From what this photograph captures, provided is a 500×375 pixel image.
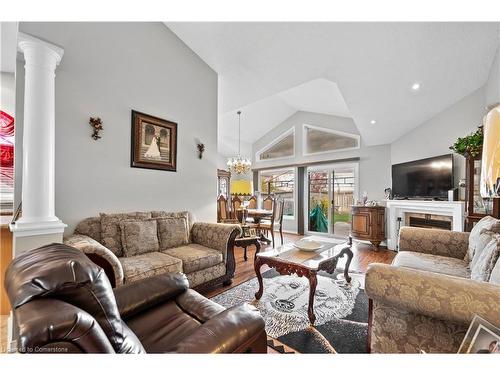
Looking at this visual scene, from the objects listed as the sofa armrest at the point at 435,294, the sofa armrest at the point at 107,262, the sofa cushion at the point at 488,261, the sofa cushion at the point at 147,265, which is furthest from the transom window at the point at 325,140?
the sofa armrest at the point at 107,262

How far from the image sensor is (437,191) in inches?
144

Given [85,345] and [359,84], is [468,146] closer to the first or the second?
[359,84]

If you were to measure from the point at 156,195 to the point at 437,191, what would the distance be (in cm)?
437

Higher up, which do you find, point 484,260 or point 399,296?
point 484,260

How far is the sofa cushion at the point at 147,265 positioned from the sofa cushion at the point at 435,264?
2124 mm

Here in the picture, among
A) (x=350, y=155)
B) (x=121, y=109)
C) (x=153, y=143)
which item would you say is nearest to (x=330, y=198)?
(x=350, y=155)

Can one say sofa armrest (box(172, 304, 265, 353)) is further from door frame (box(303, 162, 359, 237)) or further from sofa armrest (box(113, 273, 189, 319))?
door frame (box(303, 162, 359, 237))

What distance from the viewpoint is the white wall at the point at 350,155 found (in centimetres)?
493

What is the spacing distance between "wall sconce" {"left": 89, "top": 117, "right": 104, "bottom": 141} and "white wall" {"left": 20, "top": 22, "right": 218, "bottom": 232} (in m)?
0.05

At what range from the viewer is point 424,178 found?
3.87 m

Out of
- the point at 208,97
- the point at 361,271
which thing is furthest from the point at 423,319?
the point at 208,97

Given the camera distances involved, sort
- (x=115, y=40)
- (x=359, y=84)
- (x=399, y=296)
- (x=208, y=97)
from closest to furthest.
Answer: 1. (x=399, y=296)
2. (x=115, y=40)
3. (x=359, y=84)
4. (x=208, y=97)

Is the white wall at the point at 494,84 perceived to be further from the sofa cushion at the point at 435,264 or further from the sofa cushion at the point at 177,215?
the sofa cushion at the point at 177,215
